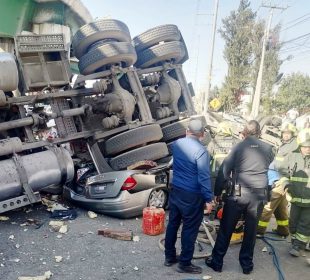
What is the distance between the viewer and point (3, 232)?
4770 mm

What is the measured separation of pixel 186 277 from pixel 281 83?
36706 millimetres

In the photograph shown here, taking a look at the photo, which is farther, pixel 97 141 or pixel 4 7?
pixel 4 7

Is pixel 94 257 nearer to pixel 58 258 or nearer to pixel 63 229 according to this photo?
pixel 58 258

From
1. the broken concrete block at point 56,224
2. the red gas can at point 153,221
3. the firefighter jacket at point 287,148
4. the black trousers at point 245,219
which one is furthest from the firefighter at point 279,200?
the broken concrete block at point 56,224

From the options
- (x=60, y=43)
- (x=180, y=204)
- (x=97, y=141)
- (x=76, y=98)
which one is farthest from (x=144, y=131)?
(x=180, y=204)

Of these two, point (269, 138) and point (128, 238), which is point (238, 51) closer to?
point (269, 138)

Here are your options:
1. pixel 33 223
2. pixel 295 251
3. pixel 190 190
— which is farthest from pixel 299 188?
pixel 33 223

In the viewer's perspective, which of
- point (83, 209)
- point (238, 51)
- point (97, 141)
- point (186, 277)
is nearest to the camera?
point (186, 277)

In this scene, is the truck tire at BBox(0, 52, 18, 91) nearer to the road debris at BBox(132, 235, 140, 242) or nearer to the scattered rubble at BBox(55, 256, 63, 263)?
the scattered rubble at BBox(55, 256, 63, 263)

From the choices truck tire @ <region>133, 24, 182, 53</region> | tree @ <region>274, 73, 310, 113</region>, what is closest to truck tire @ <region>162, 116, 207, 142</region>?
truck tire @ <region>133, 24, 182, 53</region>

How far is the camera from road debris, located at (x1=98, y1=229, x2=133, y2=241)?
471 centimetres

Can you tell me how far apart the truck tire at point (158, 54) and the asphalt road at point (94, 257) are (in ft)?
12.3

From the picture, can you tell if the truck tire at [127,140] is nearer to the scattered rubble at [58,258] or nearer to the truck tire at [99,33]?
the truck tire at [99,33]

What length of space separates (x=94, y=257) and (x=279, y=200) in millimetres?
2645
